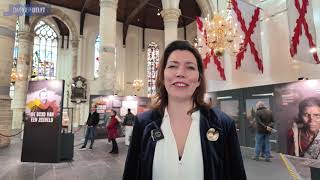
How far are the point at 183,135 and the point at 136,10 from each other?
1993 cm

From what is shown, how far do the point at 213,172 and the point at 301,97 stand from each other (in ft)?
20.7

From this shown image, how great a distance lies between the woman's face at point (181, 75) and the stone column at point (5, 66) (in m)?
8.41

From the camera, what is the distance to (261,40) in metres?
9.11

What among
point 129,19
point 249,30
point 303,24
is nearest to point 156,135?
point 303,24

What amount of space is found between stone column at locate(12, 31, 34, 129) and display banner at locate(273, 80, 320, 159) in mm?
16127

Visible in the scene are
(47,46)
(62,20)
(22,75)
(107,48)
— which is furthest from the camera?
(47,46)

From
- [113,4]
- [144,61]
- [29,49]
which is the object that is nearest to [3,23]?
[113,4]

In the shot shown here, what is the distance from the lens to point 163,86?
119cm

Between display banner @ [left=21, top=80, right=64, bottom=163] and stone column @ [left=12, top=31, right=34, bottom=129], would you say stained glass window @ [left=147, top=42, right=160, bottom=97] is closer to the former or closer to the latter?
stone column @ [left=12, top=31, right=34, bottom=129]

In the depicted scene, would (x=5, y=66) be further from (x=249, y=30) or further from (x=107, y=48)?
(x=249, y=30)

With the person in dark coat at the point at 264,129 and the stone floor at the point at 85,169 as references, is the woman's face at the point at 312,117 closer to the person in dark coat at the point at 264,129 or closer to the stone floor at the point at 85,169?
the person in dark coat at the point at 264,129

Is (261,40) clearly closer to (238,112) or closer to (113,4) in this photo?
(238,112)

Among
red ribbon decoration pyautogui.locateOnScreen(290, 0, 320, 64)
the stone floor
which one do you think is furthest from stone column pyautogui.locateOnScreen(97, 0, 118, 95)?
Result: red ribbon decoration pyautogui.locateOnScreen(290, 0, 320, 64)

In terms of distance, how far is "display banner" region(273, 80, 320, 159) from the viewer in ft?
19.0
